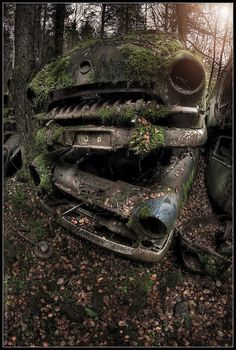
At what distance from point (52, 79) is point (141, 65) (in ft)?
5.24

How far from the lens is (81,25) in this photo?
947 cm

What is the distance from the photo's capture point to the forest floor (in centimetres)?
406

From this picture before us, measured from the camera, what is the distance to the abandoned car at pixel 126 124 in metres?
4.16

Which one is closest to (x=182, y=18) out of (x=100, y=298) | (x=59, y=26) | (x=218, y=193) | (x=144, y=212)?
(x=59, y=26)

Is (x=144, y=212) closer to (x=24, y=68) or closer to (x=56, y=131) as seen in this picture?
(x=56, y=131)

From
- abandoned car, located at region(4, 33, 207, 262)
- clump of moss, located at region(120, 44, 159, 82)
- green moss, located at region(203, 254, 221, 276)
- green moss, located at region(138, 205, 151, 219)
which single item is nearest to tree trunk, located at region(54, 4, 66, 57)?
abandoned car, located at region(4, 33, 207, 262)

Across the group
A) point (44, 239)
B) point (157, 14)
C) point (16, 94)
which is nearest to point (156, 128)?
point (44, 239)

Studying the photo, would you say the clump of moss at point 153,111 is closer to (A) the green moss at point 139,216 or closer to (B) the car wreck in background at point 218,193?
(A) the green moss at point 139,216

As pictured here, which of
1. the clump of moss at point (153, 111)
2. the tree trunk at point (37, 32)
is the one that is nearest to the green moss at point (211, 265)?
the clump of moss at point (153, 111)

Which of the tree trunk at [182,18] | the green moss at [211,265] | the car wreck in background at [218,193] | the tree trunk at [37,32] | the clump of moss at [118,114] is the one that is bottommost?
the green moss at [211,265]

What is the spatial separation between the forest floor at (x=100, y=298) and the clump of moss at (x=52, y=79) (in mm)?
2237

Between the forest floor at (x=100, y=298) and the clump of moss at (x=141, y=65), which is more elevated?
the clump of moss at (x=141, y=65)

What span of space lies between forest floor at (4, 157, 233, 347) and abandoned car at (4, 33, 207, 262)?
604mm

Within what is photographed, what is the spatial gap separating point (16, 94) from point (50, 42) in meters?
2.77
